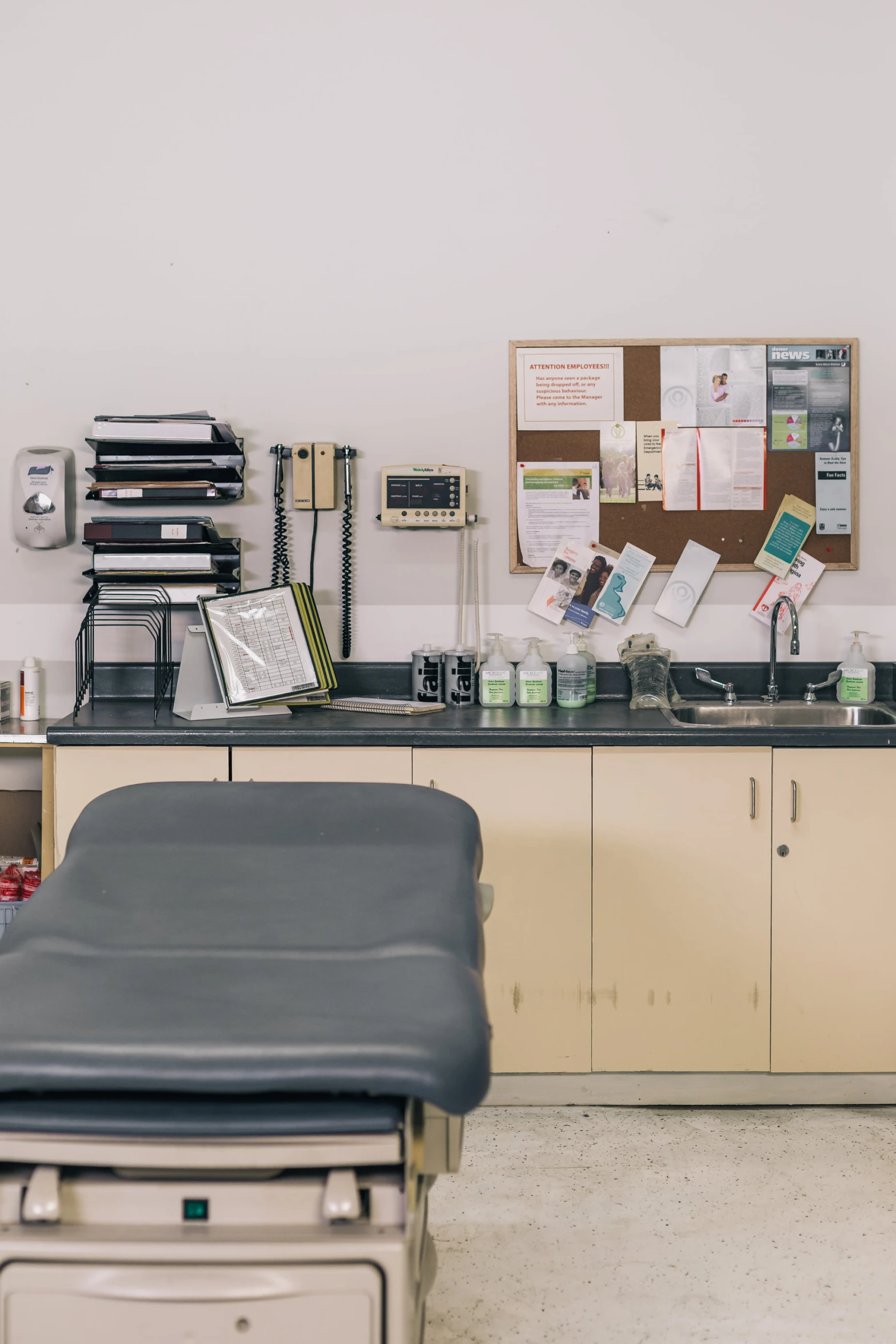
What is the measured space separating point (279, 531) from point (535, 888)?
1201 mm

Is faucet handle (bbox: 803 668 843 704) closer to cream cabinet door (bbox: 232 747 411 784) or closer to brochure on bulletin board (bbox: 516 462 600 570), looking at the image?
brochure on bulletin board (bbox: 516 462 600 570)

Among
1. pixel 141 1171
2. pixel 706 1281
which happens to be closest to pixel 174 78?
pixel 141 1171

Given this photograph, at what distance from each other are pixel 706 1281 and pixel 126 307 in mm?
2662

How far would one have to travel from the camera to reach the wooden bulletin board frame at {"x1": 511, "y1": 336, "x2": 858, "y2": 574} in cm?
286

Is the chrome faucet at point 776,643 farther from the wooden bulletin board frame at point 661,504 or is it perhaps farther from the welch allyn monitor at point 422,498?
the welch allyn monitor at point 422,498

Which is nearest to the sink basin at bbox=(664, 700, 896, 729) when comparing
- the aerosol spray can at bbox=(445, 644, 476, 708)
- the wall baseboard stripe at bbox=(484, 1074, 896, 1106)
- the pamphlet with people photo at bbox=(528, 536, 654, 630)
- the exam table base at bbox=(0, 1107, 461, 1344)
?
the pamphlet with people photo at bbox=(528, 536, 654, 630)

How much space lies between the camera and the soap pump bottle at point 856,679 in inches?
111

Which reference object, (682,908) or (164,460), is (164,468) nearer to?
(164,460)

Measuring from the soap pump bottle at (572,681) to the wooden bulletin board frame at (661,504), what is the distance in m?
0.30

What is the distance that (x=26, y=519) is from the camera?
286 centimetres

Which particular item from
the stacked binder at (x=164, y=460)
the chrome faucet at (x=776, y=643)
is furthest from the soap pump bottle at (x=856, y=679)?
the stacked binder at (x=164, y=460)

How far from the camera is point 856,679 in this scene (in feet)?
9.23

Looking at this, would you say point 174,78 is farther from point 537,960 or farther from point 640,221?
point 537,960

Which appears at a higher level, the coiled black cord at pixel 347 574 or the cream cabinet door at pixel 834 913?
the coiled black cord at pixel 347 574
